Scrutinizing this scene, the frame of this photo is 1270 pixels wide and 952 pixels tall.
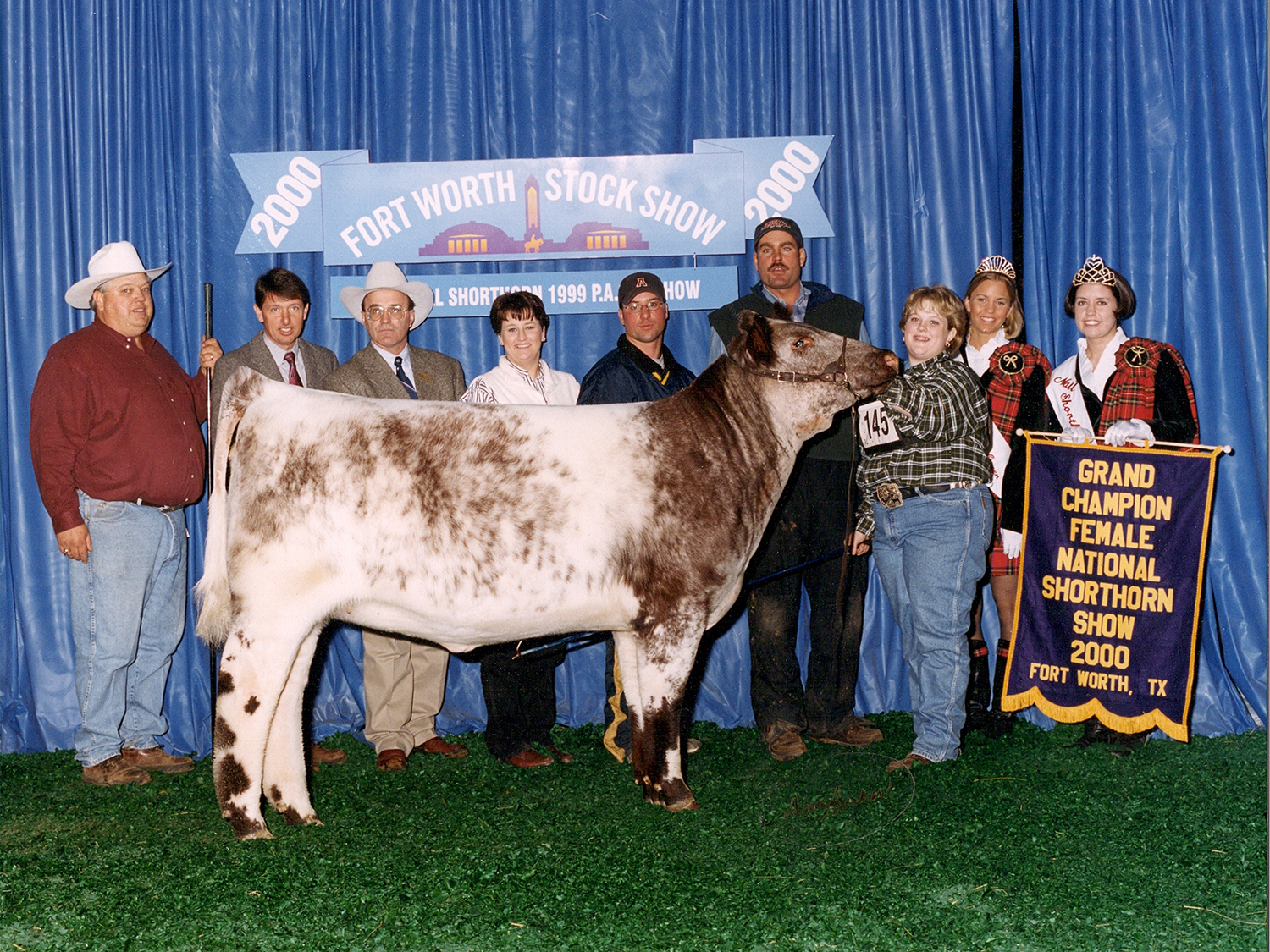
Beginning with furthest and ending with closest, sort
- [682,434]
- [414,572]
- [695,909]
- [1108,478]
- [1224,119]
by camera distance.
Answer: [1224,119], [1108,478], [682,434], [414,572], [695,909]

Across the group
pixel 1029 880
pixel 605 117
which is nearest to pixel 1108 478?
pixel 1029 880

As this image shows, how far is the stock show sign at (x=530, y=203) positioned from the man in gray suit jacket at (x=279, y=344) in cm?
52

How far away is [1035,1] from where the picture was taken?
5.38 m

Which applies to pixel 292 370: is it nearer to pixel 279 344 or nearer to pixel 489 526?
pixel 279 344

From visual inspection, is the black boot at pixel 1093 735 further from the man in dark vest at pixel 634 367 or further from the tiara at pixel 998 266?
the tiara at pixel 998 266

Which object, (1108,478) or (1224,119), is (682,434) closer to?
(1108,478)

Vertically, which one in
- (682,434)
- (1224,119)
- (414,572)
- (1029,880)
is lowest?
(1029,880)

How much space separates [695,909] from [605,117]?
4.01 meters

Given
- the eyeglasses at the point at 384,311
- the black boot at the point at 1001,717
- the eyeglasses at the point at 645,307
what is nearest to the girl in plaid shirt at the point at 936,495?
the black boot at the point at 1001,717

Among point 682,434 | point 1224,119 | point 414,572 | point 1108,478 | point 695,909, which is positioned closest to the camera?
point 695,909

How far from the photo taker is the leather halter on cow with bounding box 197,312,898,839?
11.9 feet

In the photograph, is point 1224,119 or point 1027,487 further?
point 1224,119

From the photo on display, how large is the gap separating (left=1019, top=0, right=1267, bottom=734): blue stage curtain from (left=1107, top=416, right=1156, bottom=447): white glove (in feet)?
3.08

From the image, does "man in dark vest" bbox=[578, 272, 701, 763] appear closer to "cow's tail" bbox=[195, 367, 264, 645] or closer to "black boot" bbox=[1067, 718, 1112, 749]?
"cow's tail" bbox=[195, 367, 264, 645]
